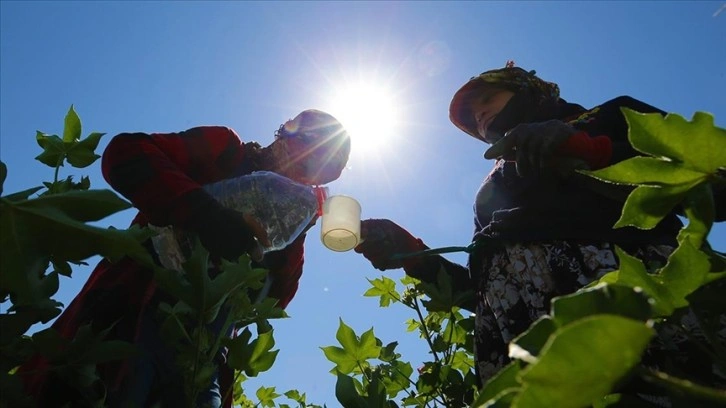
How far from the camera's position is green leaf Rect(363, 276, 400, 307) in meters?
1.80

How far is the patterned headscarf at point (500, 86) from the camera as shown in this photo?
5.50 ft

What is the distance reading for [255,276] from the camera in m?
0.80

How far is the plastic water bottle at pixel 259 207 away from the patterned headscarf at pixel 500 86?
641 mm

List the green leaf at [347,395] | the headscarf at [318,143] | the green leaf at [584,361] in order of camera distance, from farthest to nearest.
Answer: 1. the headscarf at [318,143]
2. the green leaf at [347,395]
3. the green leaf at [584,361]

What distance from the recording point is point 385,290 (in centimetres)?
182

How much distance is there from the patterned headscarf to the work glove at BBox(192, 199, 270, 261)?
95 centimetres

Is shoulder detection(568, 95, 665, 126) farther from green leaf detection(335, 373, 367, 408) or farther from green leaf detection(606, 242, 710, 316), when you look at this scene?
green leaf detection(606, 242, 710, 316)

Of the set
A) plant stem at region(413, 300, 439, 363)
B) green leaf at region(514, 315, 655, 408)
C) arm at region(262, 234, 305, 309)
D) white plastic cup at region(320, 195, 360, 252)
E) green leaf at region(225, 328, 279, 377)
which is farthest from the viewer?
arm at region(262, 234, 305, 309)

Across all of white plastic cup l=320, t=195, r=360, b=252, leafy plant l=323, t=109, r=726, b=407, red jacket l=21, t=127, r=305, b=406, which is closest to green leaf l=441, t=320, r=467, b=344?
white plastic cup l=320, t=195, r=360, b=252

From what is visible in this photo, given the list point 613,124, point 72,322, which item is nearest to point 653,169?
point 613,124

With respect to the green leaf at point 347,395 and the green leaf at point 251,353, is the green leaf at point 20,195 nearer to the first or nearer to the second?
the green leaf at point 251,353

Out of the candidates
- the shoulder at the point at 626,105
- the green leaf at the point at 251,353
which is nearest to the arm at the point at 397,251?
the shoulder at the point at 626,105

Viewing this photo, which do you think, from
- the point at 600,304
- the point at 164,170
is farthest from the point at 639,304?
the point at 164,170

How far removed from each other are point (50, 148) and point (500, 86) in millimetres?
1294
